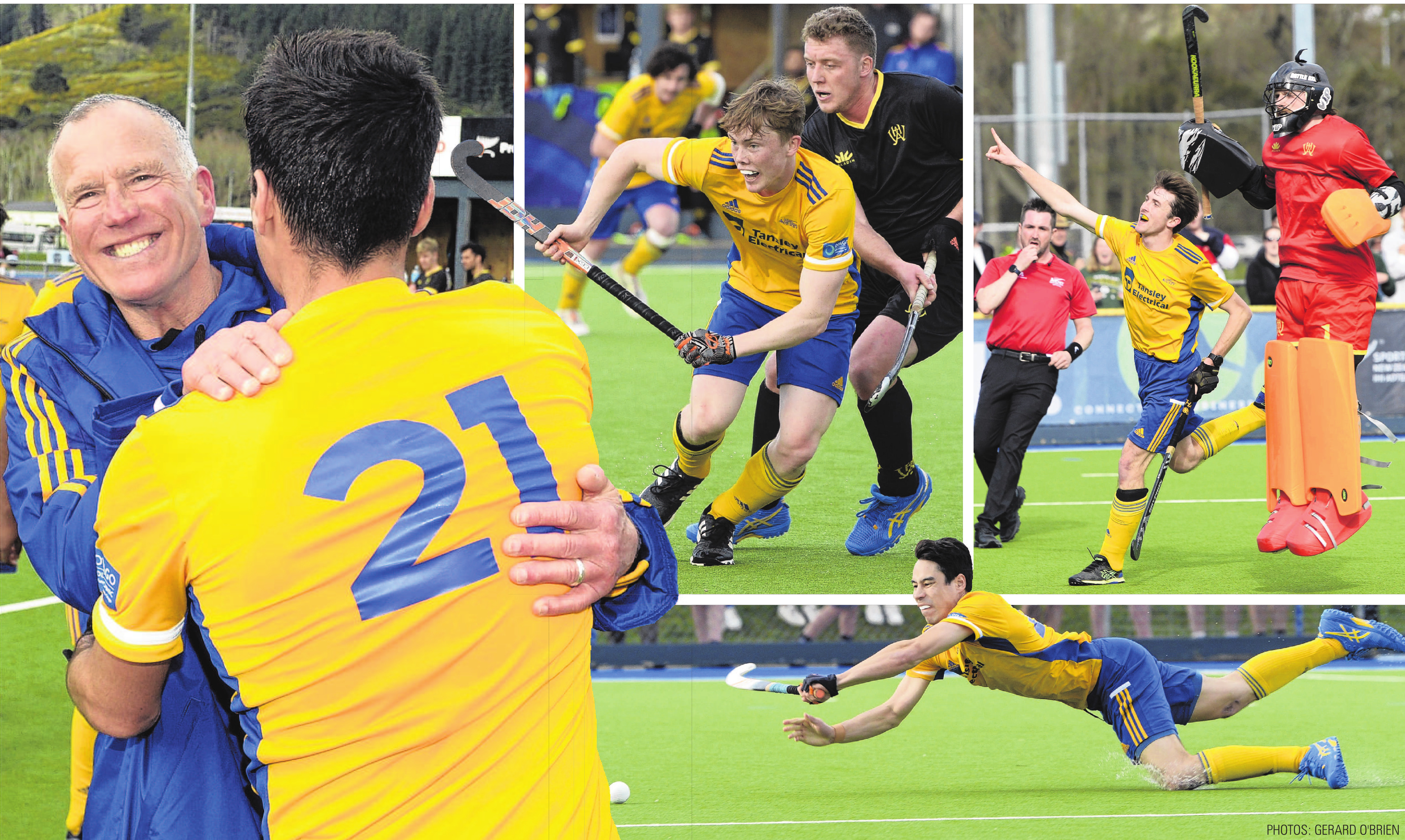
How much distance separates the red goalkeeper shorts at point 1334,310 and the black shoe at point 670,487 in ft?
5.57

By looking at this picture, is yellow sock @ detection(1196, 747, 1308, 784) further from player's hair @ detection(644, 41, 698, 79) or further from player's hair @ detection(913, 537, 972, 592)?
player's hair @ detection(644, 41, 698, 79)

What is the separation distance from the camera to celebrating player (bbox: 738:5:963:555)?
3.26 meters

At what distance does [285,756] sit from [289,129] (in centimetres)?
60

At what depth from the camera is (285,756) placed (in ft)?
3.87

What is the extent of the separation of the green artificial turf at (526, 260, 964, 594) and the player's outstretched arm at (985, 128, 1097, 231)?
45cm

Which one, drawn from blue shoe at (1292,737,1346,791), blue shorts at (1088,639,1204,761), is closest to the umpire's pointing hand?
blue shorts at (1088,639,1204,761)

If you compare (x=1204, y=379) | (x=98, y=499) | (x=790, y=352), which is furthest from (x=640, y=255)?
(x=98, y=499)

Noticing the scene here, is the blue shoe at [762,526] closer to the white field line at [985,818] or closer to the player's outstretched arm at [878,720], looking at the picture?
the player's outstretched arm at [878,720]

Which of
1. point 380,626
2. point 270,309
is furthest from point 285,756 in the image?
point 270,309

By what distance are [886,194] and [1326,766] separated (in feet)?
6.70

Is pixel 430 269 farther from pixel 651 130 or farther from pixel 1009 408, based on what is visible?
pixel 1009 408

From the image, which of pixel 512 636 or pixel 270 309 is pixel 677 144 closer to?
pixel 270 309

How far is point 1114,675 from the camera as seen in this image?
11.7ft

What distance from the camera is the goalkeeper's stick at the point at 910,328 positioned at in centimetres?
336
